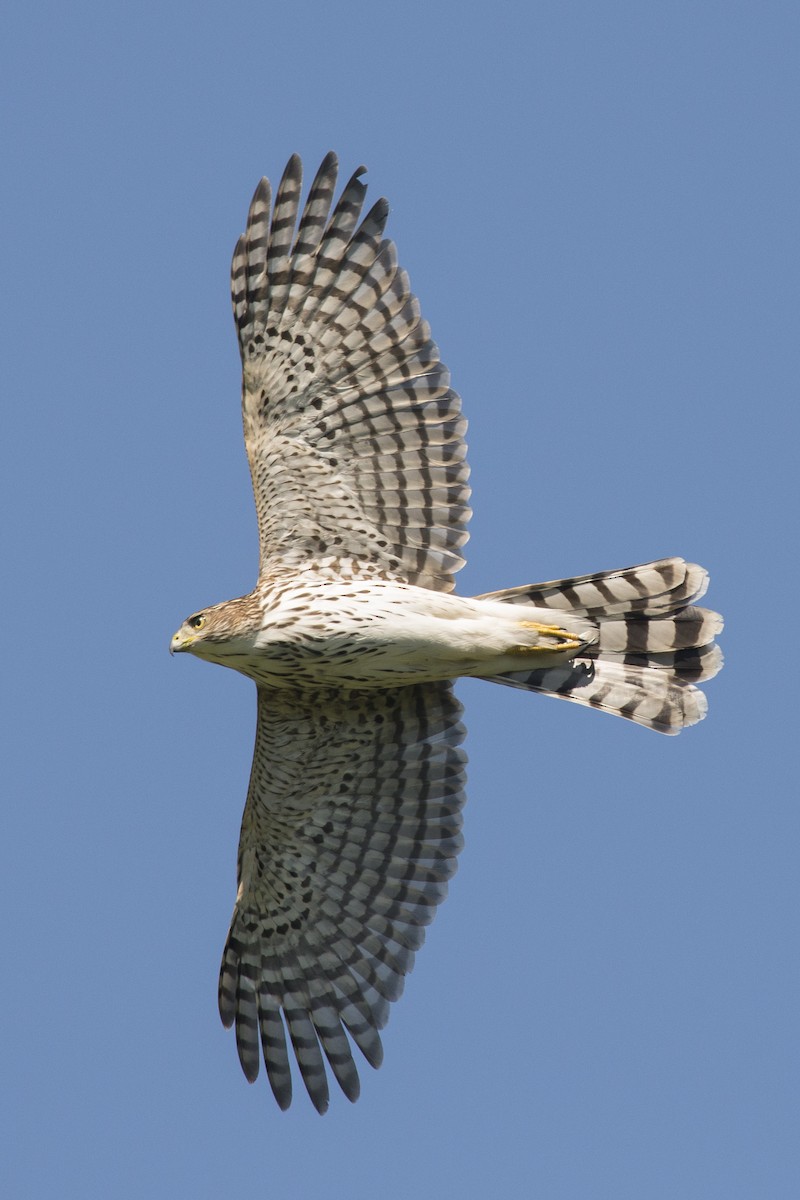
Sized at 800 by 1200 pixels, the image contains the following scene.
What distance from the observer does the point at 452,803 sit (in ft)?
39.3

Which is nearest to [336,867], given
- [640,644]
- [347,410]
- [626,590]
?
[640,644]

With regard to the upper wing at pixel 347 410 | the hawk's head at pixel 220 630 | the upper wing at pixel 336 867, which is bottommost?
the upper wing at pixel 336 867

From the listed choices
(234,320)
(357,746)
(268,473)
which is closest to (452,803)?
(357,746)

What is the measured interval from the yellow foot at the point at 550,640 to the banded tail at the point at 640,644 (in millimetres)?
156

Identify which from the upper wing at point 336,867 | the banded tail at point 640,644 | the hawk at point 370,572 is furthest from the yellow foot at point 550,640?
the upper wing at point 336,867

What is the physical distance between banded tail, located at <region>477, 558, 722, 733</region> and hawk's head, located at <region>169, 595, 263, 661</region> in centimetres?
147

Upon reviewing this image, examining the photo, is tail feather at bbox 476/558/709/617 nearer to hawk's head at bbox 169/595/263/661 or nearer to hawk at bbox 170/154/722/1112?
hawk at bbox 170/154/722/1112

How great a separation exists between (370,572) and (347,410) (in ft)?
3.15

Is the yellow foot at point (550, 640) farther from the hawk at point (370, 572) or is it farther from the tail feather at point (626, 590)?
the tail feather at point (626, 590)

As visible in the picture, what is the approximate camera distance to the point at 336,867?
12188mm

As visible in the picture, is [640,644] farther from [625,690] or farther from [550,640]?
[550,640]

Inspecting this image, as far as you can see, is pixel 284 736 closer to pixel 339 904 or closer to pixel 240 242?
pixel 339 904

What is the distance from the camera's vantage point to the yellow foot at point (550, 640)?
37.0 feet

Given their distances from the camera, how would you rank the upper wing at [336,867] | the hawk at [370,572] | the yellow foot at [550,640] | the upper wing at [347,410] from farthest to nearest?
the upper wing at [336,867], the upper wing at [347,410], the yellow foot at [550,640], the hawk at [370,572]
